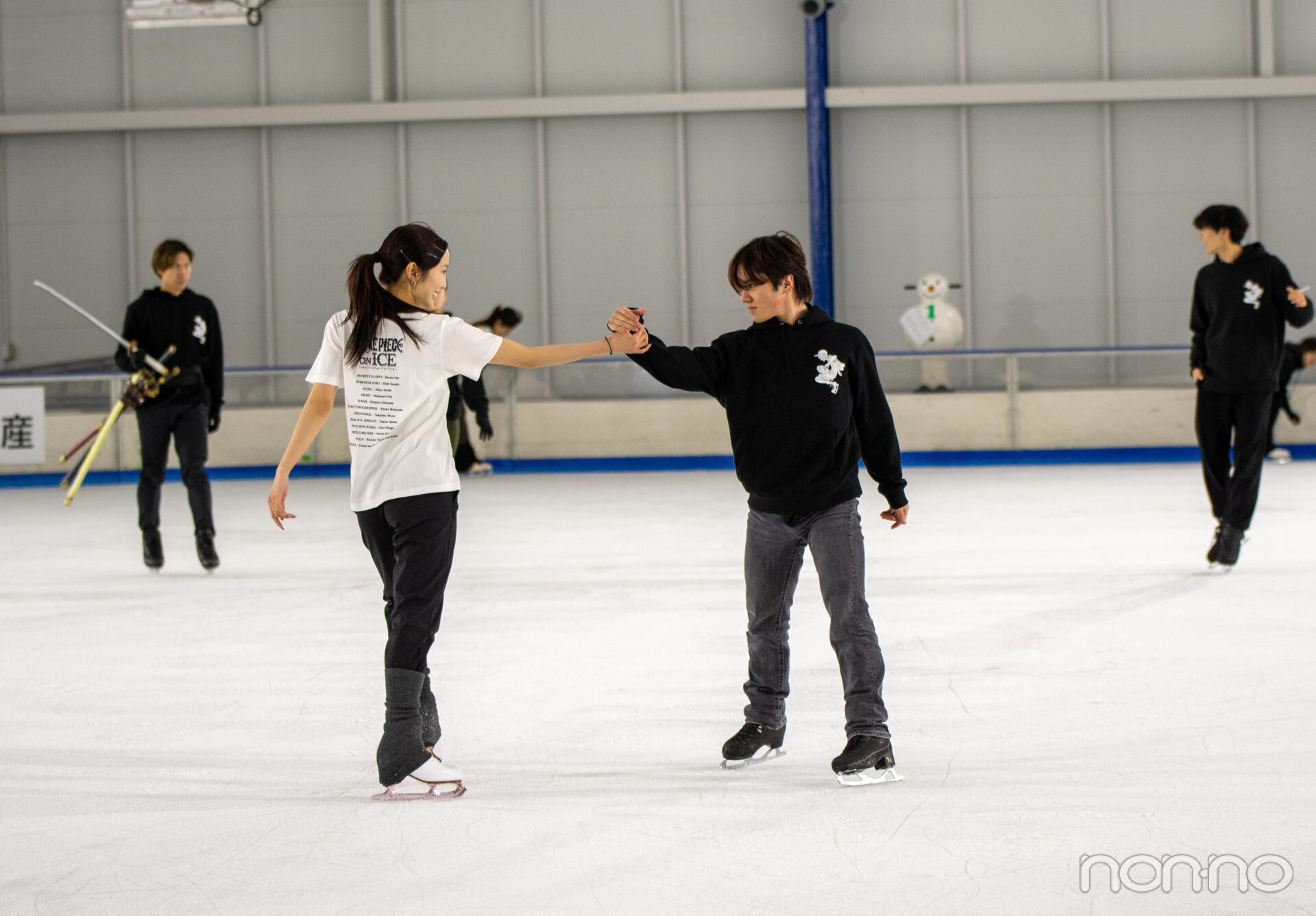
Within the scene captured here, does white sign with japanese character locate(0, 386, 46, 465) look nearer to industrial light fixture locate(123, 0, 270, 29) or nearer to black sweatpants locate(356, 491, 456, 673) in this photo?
industrial light fixture locate(123, 0, 270, 29)

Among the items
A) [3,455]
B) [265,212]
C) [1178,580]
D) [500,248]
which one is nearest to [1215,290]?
[1178,580]

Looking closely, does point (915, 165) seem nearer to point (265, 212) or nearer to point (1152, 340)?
point (1152, 340)

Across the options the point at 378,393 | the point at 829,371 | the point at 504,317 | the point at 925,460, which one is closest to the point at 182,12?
the point at 504,317

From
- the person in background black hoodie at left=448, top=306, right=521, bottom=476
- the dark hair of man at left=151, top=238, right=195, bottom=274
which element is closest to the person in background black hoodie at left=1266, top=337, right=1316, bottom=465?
the person in background black hoodie at left=448, top=306, right=521, bottom=476

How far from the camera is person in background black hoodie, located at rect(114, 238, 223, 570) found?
5762 millimetres

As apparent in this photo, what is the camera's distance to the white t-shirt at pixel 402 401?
2.62m

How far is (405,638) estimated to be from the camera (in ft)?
8.59

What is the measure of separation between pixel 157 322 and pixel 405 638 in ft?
12.2

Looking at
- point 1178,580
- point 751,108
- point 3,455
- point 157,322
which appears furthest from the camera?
point 751,108

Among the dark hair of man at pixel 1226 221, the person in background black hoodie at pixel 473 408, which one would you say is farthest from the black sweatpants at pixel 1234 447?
the person in background black hoodie at pixel 473 408

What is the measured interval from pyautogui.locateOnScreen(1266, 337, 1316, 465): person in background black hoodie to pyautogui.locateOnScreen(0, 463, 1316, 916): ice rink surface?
5.21 metres

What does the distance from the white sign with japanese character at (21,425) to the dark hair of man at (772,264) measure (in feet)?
34.0

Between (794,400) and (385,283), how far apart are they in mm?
844

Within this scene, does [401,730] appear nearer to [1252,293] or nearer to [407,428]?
[407,428]
